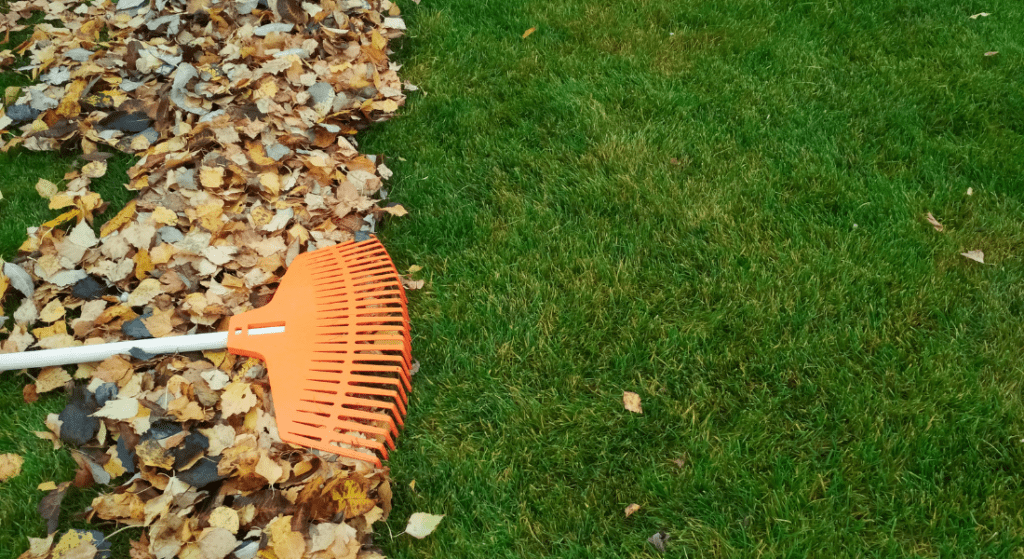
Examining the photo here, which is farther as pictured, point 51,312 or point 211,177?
point 211,177

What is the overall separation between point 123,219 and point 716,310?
2412 mm

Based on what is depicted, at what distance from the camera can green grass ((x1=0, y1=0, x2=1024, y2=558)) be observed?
1.88 meters

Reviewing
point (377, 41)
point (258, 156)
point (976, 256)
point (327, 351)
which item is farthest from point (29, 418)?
point (976, 256)

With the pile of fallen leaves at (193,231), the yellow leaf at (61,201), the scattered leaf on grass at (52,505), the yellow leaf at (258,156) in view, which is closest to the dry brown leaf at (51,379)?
the pile of fallen leaves at (193,231)

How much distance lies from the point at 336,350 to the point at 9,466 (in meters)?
1.08

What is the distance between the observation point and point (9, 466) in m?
2.04

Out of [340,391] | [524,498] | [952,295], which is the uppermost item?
[952,295]

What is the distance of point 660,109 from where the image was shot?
10.2 feet

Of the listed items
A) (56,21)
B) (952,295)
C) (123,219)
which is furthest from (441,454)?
(56,21)

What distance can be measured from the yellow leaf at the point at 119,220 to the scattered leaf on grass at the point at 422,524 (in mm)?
1774

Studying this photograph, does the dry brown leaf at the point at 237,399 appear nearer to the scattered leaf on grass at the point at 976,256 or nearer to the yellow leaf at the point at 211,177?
the yellow leaf at the point at 211,177

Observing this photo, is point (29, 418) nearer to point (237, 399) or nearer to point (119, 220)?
point (237, 399)

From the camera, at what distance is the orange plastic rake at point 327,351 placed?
2.01 m

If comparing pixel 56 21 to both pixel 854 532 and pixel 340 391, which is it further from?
pixel 854 532
